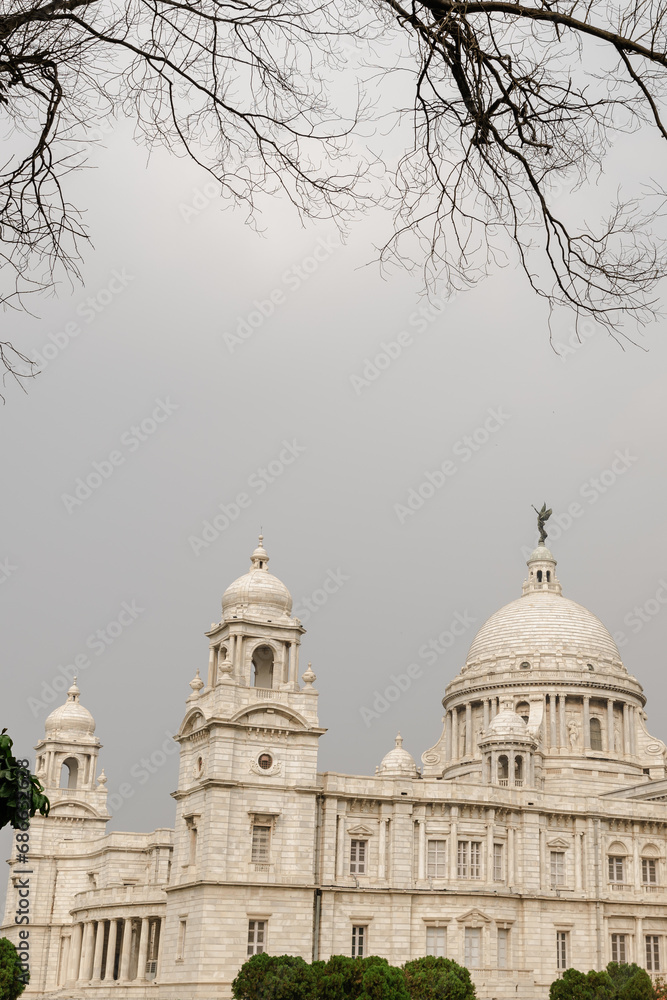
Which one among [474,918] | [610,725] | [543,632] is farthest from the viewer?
[543,632]

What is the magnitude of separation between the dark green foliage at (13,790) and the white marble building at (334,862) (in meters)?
41.8

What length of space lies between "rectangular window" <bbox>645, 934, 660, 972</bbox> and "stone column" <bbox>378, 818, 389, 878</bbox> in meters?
16.5

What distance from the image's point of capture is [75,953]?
233ft

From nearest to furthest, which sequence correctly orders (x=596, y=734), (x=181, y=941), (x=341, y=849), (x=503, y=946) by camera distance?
1. (x=181, y=941)
2. (x=341, y=849)
3. (x=503, y=946)
4. (x=596, y=734)

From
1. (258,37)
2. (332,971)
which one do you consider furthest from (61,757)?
(258,37)

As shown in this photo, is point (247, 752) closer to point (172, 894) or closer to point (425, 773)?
point (172, 894)

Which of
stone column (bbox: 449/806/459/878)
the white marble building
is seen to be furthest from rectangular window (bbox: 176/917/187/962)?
stone column (bbox: 449/806/459/878)

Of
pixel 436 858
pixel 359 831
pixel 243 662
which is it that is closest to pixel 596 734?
pixel 436 858

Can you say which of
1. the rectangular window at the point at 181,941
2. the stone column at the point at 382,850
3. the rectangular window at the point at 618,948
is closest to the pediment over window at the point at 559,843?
the rectangular window at the point at 618,948

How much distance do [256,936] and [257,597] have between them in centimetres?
1636

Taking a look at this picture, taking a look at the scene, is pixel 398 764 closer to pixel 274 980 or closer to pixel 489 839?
pixel 489 839

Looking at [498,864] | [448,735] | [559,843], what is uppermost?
[448,735]

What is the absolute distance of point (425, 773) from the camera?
8469cm

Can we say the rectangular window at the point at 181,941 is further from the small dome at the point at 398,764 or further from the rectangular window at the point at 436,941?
the small dome at the point at 398,764
